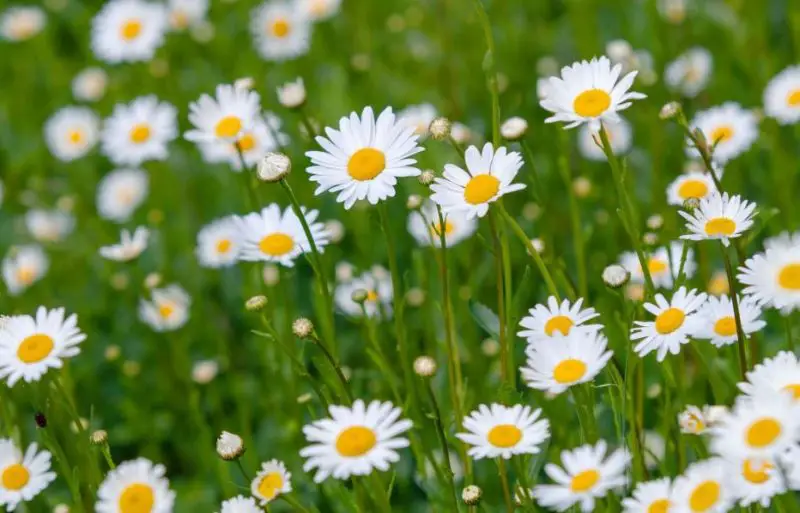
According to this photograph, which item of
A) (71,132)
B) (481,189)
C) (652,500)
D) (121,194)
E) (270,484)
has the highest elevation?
(71,132)

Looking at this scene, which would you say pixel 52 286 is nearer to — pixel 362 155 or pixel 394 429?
pixel 362 155

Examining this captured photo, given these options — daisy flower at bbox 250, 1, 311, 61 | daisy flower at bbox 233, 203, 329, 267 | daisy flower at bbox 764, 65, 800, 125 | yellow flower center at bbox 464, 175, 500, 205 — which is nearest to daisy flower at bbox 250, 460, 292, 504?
daisy flower at bbox 233, 203, 329, 267

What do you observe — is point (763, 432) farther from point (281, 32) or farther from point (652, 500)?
point (281, 32)

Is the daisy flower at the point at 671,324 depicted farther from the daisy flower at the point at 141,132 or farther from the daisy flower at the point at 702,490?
the daisy flower at the point at 141,132

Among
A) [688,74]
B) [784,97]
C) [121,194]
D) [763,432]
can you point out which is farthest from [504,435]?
[121,194]

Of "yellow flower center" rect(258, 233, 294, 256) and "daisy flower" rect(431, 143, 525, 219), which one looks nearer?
"daisy flower" rect(431, 143, 525, 219)

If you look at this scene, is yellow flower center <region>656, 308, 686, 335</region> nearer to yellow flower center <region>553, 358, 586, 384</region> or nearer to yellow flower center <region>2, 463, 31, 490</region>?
yellow flower center <region>553, 358, 586, 384</region>

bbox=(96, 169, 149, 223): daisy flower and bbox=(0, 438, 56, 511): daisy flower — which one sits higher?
bbox=(96, 169, 149, 223): daisy flower
